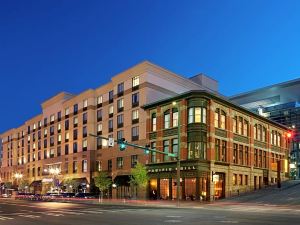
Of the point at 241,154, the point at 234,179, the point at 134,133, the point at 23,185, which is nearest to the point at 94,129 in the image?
the point at 134,133

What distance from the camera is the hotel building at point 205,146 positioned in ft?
188

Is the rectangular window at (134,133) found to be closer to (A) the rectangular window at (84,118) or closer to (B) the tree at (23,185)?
(A) the rectangular window at (84,118)

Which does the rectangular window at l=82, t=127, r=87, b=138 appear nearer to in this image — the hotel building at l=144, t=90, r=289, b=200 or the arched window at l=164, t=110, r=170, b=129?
the hotel building at l=144, t=90, r=289, b=200

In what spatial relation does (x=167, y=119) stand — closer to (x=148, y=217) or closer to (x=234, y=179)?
(x=234, y=179)

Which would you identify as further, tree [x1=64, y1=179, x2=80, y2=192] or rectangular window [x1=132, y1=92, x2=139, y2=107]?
tree [x1=64, y1=179, x2=80, y2=192]

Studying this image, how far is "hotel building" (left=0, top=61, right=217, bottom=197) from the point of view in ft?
234

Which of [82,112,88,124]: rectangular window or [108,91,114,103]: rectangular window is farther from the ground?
[108,91,114,103]: rectangular window

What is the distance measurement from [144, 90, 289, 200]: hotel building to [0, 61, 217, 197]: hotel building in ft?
18.1

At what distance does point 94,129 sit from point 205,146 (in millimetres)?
33178

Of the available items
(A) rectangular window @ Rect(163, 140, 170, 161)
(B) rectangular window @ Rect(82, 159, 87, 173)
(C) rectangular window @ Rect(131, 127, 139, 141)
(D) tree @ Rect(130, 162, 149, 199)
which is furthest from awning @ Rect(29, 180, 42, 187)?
(A) rectangular window @ Rect(163, 140, 170, 161)

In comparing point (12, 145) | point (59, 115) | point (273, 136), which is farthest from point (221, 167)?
point (12, 145)

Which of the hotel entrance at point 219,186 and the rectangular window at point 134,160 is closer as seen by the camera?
the hotel entrance at point 219,186

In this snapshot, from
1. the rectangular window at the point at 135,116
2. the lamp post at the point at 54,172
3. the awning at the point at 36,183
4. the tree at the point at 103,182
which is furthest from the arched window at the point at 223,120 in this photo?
the awning at the point at 36,183

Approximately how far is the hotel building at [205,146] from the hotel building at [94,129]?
5532 millimetres
